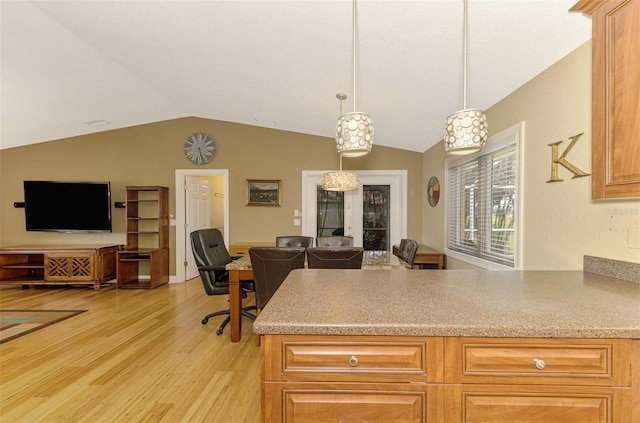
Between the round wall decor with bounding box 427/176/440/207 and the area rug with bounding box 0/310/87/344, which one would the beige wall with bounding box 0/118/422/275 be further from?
the area rug with bounding box 0/310/87/344

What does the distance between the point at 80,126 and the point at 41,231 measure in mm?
1946

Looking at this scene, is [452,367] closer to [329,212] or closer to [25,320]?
[329,212]

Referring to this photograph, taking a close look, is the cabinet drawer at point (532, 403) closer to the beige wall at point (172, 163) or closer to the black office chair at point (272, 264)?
the black office chair at point (272, 264)

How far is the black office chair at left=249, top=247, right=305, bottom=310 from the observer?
2502mm

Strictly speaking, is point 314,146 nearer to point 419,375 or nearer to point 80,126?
point 80,126

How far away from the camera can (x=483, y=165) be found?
3025mm

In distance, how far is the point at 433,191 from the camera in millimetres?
4426


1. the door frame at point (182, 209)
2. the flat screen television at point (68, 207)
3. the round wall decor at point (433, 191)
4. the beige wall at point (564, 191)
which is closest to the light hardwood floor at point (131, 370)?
the door frame at point (182, 209)

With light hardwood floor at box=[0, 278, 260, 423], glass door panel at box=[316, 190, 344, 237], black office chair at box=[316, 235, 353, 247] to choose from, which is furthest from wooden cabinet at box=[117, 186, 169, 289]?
black office chair at box=[316, 235, 353, 247]

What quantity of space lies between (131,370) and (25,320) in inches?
82.2

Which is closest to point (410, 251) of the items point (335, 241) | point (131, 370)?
point (335, 241)

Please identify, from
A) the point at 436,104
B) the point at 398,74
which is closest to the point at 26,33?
the point at 398,74

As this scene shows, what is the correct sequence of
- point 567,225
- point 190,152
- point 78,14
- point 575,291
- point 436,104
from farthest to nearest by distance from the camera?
point 190,152, point 436,104, point 78,14, point 567,225, point 575,291

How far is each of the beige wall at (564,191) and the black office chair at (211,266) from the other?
2.63 meters
